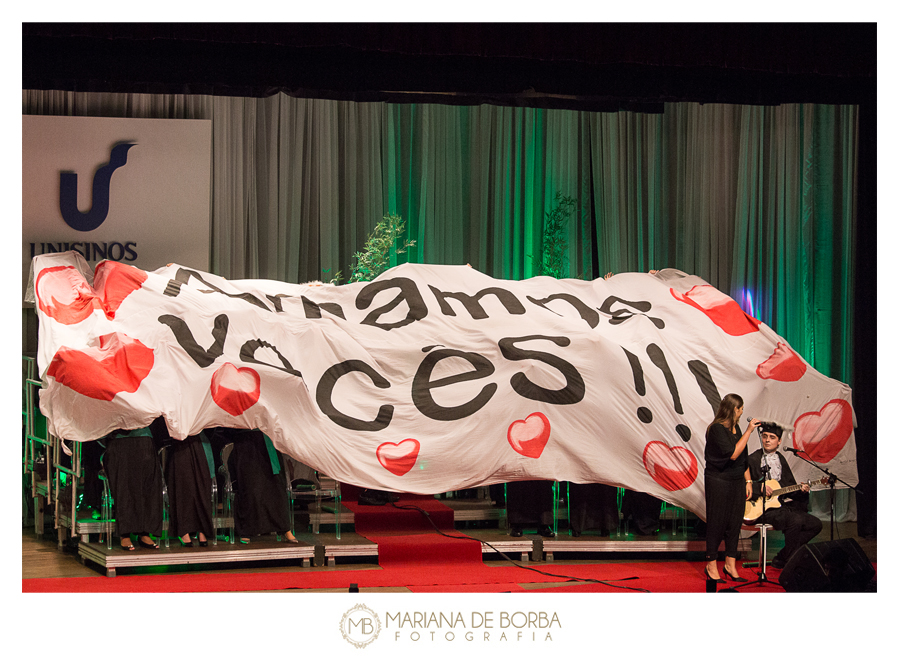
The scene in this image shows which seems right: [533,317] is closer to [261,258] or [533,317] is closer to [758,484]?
[758,484]

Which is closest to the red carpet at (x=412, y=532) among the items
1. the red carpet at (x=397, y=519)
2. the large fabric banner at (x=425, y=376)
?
the red carpet at (x=397, y=519)

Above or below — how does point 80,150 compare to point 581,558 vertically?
above

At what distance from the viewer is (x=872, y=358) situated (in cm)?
797

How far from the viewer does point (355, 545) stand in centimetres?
607

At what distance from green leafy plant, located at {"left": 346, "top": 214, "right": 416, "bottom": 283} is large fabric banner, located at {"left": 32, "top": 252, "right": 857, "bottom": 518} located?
134cm

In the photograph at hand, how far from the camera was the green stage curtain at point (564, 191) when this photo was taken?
A: 8422 mm

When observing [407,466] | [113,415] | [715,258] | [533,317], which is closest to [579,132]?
[715,258]

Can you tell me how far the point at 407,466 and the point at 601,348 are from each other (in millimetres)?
1510

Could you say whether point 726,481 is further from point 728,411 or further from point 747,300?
point 747,300

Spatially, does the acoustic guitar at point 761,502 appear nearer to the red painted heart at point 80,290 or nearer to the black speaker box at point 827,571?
the black speaker box at point 827,571

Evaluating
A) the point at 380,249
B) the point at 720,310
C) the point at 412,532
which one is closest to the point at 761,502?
the point at 720,310

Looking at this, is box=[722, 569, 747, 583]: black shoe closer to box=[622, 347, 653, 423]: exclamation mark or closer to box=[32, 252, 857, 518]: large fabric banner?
box=[32, 252, 857, 518]: large fabric banner
